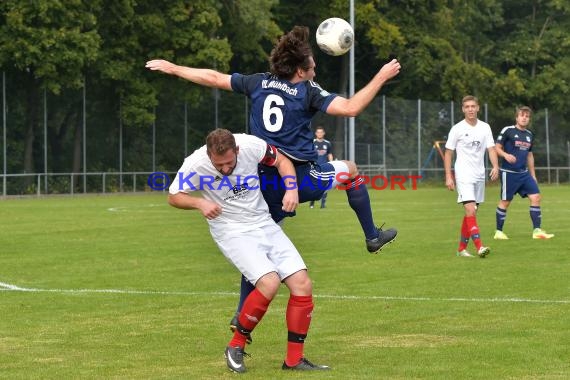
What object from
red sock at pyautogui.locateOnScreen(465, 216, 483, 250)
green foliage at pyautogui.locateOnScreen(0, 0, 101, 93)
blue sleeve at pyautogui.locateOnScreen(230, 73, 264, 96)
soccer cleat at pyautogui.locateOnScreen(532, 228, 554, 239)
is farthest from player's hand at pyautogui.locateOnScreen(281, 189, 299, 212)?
green foliage at pyautogui.locateOnScreen(0, 0, 101, 93)

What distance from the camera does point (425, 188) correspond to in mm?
50250

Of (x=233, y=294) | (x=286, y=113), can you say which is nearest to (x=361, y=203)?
(x=286, y=113)

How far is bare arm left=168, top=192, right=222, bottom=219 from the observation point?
8.38 m

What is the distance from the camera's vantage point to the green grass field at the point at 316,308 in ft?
28.6

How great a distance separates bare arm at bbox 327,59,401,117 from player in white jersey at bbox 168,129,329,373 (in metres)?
0.58

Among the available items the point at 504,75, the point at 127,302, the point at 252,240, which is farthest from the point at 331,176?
the point at 504,75

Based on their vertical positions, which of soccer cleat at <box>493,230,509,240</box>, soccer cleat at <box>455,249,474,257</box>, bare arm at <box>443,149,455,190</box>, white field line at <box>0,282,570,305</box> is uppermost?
bare arm at <box>443,149,455,190</box>

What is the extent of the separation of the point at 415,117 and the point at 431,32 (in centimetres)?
742

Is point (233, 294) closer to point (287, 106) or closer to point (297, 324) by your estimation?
point (287, 106)

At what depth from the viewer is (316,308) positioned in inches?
457

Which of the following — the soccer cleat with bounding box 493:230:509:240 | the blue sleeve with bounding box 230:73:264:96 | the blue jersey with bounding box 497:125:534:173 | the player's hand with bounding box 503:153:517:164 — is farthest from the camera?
the blue jersey with bounding box 497:125:534:173

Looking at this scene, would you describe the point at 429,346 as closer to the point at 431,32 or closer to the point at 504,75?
the point at 431,32

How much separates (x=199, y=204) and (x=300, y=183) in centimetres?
134

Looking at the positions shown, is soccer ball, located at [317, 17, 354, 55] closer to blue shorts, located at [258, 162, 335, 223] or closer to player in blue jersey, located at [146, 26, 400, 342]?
player in blue jersey, located at [146, 26, 400, 342]
